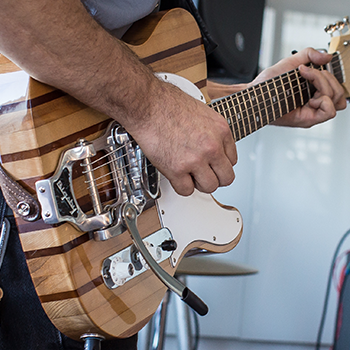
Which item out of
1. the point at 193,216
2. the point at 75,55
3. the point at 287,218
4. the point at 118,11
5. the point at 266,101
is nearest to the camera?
the point at 75,55

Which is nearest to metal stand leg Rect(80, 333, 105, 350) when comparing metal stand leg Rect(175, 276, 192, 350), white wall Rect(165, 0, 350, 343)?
metal stand leg Rect(175, 276, 192, 350)

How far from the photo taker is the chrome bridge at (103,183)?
17.9 inches

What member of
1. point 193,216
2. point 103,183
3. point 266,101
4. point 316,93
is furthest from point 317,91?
point 103,183

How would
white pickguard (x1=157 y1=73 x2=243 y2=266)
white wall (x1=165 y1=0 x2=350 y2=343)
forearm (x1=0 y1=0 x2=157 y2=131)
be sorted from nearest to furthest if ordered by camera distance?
forearm (x1=0 y1=0 x2=157 y2=131) → white pickguard (x1=157 y1=73 x2=243 y2=266) → white wall (x1=165 y1=0 x2=350 y2=343)

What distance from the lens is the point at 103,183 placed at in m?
0.52

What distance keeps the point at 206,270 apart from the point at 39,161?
743mm

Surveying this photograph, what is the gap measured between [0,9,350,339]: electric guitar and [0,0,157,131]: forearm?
3 cm

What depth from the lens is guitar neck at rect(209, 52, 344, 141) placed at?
73 cm

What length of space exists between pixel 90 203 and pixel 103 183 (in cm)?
3

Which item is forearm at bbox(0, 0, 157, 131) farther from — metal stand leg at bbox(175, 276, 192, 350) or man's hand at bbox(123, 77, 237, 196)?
metal stand leg at bbox(175, 276, 192, 350)

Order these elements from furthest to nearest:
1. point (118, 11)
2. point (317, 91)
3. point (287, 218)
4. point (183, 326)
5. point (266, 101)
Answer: point (287, 218), point (183, 326), point (317, 91), point (266, 101), point (118, 11)

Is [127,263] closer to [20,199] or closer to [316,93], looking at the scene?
[20,199]

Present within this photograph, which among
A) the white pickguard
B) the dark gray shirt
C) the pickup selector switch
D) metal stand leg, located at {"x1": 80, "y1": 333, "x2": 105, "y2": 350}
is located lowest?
metal stand leg, located at {"x1": 80, "y1": 333, "x2": 105, "y2": 350}

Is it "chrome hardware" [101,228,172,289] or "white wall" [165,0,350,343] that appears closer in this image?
"chrome hardware" [101,228,172,289]
